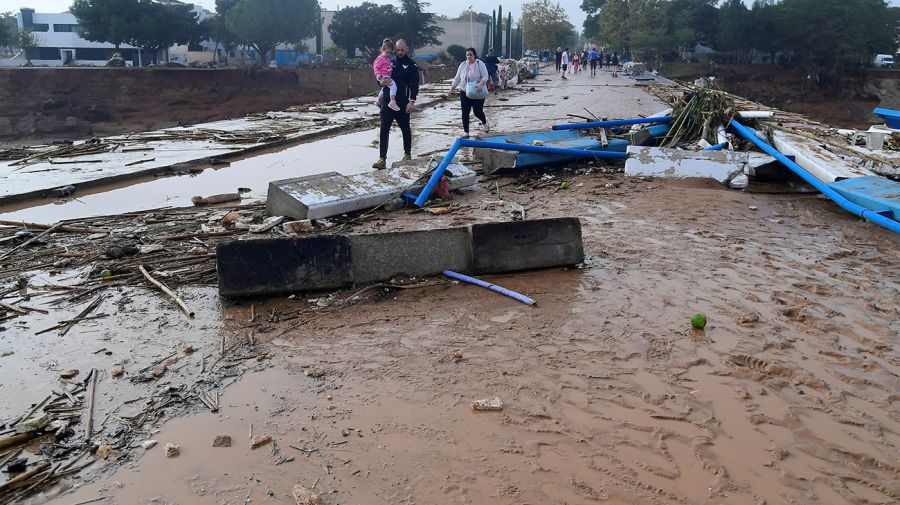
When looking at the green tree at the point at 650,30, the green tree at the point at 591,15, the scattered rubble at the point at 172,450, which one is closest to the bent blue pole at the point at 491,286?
the scattered rubble at the point at 172,450

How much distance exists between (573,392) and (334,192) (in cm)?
398

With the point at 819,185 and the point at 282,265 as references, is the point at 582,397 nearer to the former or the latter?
the point at 282,265

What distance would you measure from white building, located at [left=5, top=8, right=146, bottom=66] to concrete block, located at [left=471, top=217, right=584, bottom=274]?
215 ft

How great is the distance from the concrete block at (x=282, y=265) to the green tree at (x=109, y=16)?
154 feet

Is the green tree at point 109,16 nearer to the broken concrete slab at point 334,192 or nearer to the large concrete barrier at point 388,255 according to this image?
the broken concrete slab at point 334,192

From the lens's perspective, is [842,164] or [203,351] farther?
[842,164]

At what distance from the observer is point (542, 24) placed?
72812 mm

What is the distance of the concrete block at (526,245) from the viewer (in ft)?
16.6

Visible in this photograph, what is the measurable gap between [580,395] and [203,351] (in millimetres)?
2229

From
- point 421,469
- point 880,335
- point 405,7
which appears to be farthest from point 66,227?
point 405,7

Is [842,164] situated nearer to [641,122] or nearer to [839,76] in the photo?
[641,122]

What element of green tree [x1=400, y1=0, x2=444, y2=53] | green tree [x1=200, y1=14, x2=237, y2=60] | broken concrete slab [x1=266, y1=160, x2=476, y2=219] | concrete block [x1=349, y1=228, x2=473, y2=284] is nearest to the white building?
green tree [x1=200, y1=14, x2=237, y2=60]

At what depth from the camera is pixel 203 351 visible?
3854mm

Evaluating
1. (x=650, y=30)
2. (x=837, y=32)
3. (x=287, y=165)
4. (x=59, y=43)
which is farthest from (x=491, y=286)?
(x=59, y=43)
